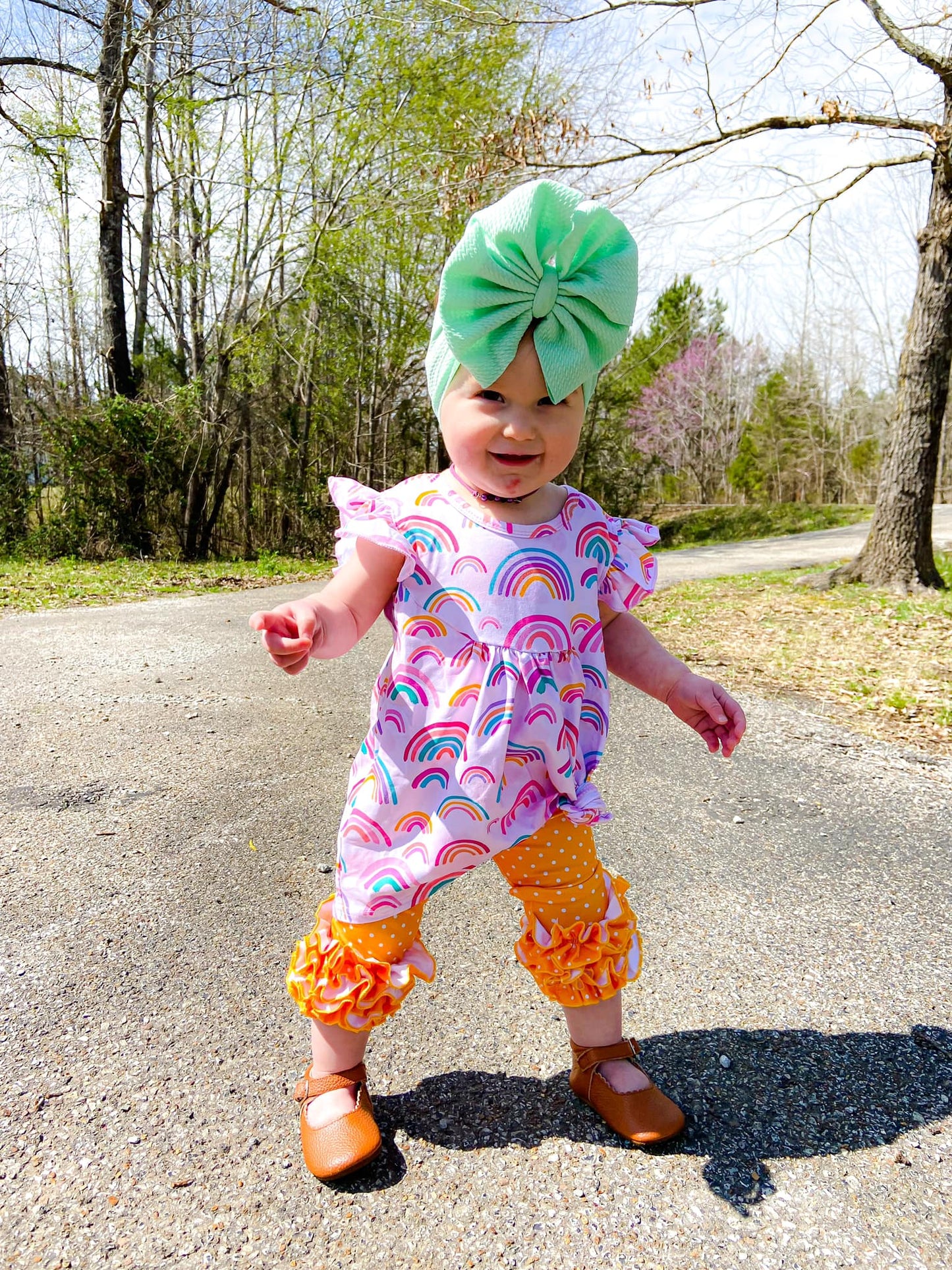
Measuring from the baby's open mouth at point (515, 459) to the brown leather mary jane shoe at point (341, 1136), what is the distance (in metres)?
1.15

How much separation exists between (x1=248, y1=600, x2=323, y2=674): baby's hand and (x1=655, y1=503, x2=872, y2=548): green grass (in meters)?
15.6

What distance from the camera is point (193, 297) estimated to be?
39.2 feet

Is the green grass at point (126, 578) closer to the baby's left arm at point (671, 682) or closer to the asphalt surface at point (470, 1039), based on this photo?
the asphalt surface at point (470, 1039)

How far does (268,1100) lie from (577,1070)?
0.59 metres

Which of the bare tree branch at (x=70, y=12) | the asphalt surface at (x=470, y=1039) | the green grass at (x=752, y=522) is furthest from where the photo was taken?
the green grass at (x=752, y=522)

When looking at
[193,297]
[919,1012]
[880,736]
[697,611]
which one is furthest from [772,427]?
[919,1012]

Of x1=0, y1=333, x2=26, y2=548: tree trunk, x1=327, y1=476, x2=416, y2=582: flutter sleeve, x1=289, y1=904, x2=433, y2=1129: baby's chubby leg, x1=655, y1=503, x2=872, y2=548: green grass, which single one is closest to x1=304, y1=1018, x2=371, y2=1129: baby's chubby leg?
x1=289, y1=904, x2=433, y2=1129: baby's chubby leg

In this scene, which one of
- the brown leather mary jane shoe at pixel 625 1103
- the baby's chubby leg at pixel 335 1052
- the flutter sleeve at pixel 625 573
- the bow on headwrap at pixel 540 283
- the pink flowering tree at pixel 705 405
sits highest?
the pink flowering tree at pixel 705 405

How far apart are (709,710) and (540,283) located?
84 cm

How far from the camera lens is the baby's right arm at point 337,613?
1.37 m

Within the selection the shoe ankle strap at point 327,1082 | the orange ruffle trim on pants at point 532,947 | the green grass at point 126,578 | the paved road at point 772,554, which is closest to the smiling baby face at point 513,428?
the orange ruffle trim on pants at point 532,947

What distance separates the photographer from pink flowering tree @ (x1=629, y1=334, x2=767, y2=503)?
25422 mm

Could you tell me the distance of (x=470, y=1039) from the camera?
1779 mm

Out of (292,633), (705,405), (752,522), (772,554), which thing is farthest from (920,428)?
(705,405)
